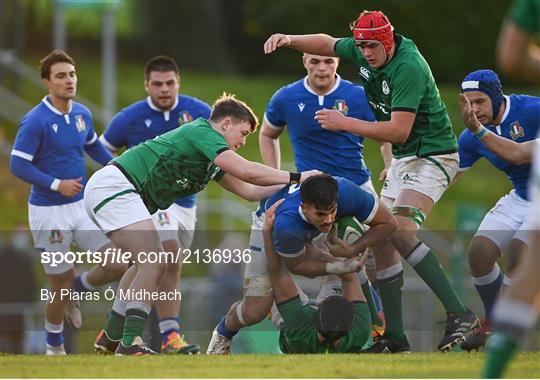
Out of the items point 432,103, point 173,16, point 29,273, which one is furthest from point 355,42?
point 173,16

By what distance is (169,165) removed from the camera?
1010 centimetres

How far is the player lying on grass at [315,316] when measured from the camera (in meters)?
9.99

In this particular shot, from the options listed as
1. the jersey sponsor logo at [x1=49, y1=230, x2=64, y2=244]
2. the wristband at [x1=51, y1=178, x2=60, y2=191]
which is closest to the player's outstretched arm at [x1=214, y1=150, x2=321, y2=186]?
the wristband at [x1=51, y1=178, x2=60, y2=191]

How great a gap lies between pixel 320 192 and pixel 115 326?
6.95ft

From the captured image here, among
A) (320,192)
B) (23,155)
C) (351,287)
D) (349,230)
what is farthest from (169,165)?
(23,155)

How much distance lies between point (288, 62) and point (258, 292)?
1257 cm

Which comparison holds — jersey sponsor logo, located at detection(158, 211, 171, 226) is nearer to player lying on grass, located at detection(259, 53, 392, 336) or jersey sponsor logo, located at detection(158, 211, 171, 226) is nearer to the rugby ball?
player lying on grass, located at detection(259, 53, 392, 336)

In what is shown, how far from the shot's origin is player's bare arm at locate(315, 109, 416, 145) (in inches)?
381

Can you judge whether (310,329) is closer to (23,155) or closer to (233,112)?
(233,112)

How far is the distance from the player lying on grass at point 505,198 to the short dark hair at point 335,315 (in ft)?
3.18

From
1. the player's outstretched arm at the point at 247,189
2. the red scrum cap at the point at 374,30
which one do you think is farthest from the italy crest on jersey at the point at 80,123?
the red scrum cap at the point at 374,30

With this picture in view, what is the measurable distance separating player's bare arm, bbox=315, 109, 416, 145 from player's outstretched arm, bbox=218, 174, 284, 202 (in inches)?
31.1

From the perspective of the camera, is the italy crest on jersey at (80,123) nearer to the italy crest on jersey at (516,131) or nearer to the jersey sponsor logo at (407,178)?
the jersey sponsor logo at (407,178)

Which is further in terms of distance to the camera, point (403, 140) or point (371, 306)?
point (371, 306)
